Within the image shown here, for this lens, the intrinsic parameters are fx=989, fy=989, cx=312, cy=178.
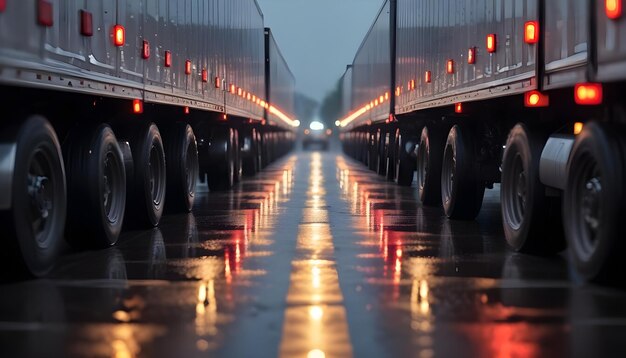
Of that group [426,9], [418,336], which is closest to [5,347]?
[418,336]

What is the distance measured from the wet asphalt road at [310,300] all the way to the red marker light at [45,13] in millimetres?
1969

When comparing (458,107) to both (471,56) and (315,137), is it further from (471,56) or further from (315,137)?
(315,137)

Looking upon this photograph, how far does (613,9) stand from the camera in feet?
21.8

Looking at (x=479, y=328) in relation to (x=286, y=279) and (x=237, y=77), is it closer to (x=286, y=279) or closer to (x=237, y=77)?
(x=286, y=279)

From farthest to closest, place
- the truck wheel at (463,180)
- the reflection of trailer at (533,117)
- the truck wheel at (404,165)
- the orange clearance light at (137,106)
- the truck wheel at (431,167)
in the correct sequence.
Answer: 1. the truck wheel at (404,165)
2. the truck wheel at (431,167)
3. the truck wheel at (463,180)
4. the orange clearance light at (137,106)
5. the reflection of trailer at (533,117)

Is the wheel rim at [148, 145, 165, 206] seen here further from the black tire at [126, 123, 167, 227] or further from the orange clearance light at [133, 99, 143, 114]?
the orange clearance light at [133, 99, 143, 114]

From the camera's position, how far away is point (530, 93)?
344 inches

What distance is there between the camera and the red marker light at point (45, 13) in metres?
7.25

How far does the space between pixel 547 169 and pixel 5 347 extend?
16.2 ft

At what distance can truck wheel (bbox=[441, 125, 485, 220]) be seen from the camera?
1255 cm

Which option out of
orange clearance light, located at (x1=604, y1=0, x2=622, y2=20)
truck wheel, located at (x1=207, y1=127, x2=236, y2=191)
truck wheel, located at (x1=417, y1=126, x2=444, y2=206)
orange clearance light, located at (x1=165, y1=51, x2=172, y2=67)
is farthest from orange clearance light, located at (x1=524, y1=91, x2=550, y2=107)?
truck wheel, located at (x1=207, y1=127, x2=236, y2=191)

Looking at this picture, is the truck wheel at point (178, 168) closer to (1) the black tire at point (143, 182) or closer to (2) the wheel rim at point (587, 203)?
(1) the black tire at point (143, 182)

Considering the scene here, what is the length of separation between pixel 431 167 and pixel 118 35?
676 centimetres

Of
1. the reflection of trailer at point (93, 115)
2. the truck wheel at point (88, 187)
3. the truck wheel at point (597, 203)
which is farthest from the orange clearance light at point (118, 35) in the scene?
the truck wheel at point (597, 203)
